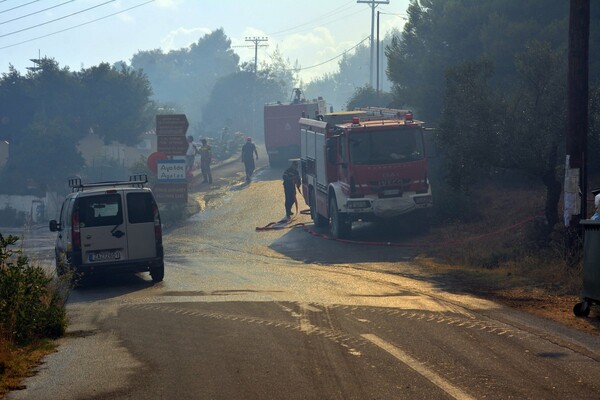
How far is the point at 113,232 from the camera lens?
56.0 ft

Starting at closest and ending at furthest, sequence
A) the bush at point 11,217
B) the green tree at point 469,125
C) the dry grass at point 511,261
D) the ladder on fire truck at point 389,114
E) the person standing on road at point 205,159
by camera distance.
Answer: the dry grass at point 511,261
the green tree at point 469,125
the ladder on fire truck at point 389,114
the person standing on road at point 205,159
the bush at point 11,217

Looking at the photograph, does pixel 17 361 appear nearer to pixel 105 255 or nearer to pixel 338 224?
pixel 105 255

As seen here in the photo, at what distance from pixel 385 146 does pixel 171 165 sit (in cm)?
1287

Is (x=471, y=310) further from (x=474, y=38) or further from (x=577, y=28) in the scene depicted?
(x=474, y=38)

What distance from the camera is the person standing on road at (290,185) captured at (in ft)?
101

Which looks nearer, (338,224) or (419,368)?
(419,368)

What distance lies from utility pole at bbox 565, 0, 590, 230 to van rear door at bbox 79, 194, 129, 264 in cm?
848

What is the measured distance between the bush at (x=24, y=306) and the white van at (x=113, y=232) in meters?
5.27

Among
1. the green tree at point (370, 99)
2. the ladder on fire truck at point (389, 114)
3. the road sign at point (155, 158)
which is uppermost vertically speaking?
the green tree at point (370, 99)

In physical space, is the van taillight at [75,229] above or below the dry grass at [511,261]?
above

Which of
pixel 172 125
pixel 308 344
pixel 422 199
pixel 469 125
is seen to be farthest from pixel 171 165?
pixel 308 344

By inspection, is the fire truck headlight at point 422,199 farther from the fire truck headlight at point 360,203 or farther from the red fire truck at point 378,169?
the fire truck headlight at point 360,203

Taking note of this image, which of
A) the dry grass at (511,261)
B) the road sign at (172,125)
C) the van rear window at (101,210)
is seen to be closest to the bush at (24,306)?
the van rear window at (101,210)

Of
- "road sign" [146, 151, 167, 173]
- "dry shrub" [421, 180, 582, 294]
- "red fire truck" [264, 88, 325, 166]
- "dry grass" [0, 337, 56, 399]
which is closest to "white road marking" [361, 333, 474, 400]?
"dry grass" [0, 337, 56, 399]
